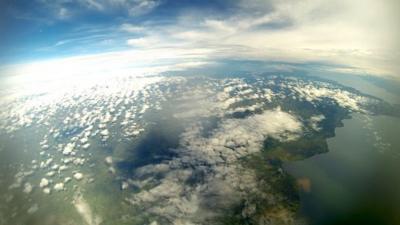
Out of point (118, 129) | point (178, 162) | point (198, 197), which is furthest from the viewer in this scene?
point (118, 129)

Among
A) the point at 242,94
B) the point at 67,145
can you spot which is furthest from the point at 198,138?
the point at 242,94

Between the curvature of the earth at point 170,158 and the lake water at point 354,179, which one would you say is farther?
the curvature of the earth at point 170,158

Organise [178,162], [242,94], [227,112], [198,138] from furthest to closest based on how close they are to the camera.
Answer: [242,94] → [227,112] → [198,138] → [178,162]

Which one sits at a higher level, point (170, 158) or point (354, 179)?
point (354, 179)

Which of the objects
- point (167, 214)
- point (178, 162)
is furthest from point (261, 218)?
point (178, 162)

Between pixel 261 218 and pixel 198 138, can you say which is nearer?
pixel 261 218

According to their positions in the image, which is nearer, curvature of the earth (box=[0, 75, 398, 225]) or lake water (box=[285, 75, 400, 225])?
lake water (box=[285, 75, 400, 225])

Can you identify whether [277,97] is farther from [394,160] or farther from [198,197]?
[198,197]

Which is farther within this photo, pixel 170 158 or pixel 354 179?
pixel 170 158
